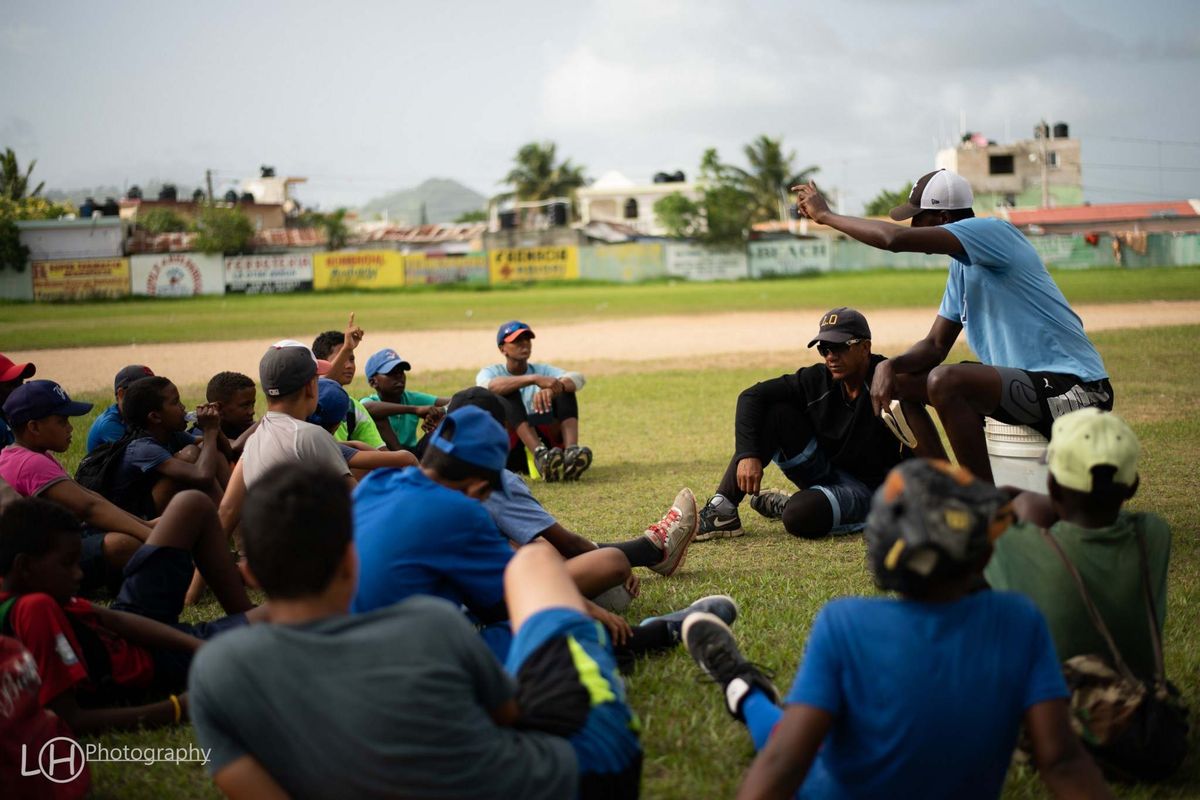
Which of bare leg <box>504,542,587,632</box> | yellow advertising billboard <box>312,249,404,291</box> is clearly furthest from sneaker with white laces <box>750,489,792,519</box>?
yellow advertising billboard <box>312,249,404,291</box>

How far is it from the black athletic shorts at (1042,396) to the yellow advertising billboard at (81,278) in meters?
52.2

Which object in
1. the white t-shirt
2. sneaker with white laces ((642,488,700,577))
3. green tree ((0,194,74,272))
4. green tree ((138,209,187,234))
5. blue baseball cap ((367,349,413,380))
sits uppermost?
green tree ((138,209,187,234))

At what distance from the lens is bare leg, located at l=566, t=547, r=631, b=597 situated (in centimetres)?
474

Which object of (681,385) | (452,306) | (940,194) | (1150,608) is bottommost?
(681,385)

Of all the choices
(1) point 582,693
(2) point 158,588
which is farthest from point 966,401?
(2) point 158,588

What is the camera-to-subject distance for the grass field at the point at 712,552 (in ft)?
12.3

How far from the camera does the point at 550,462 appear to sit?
9.42m

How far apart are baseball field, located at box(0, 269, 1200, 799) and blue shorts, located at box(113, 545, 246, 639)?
0.53 m

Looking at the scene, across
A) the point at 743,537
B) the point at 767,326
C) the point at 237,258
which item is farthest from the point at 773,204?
the point at 743,537

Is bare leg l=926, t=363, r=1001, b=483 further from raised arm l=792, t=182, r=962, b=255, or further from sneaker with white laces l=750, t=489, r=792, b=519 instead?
sneaker with white laces l=750, t=489, r=792, b=519

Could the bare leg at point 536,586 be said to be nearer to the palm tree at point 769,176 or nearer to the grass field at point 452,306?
the grass field at point 452,306

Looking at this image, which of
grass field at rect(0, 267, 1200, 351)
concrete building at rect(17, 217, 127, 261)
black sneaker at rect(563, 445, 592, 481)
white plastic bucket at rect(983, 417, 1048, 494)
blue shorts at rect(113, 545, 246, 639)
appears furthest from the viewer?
concrete building at rect(17, 217, 127, 261)

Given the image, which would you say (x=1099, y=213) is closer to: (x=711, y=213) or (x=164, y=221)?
(x=711, y=213)

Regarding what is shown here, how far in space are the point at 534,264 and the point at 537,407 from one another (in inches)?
2067
